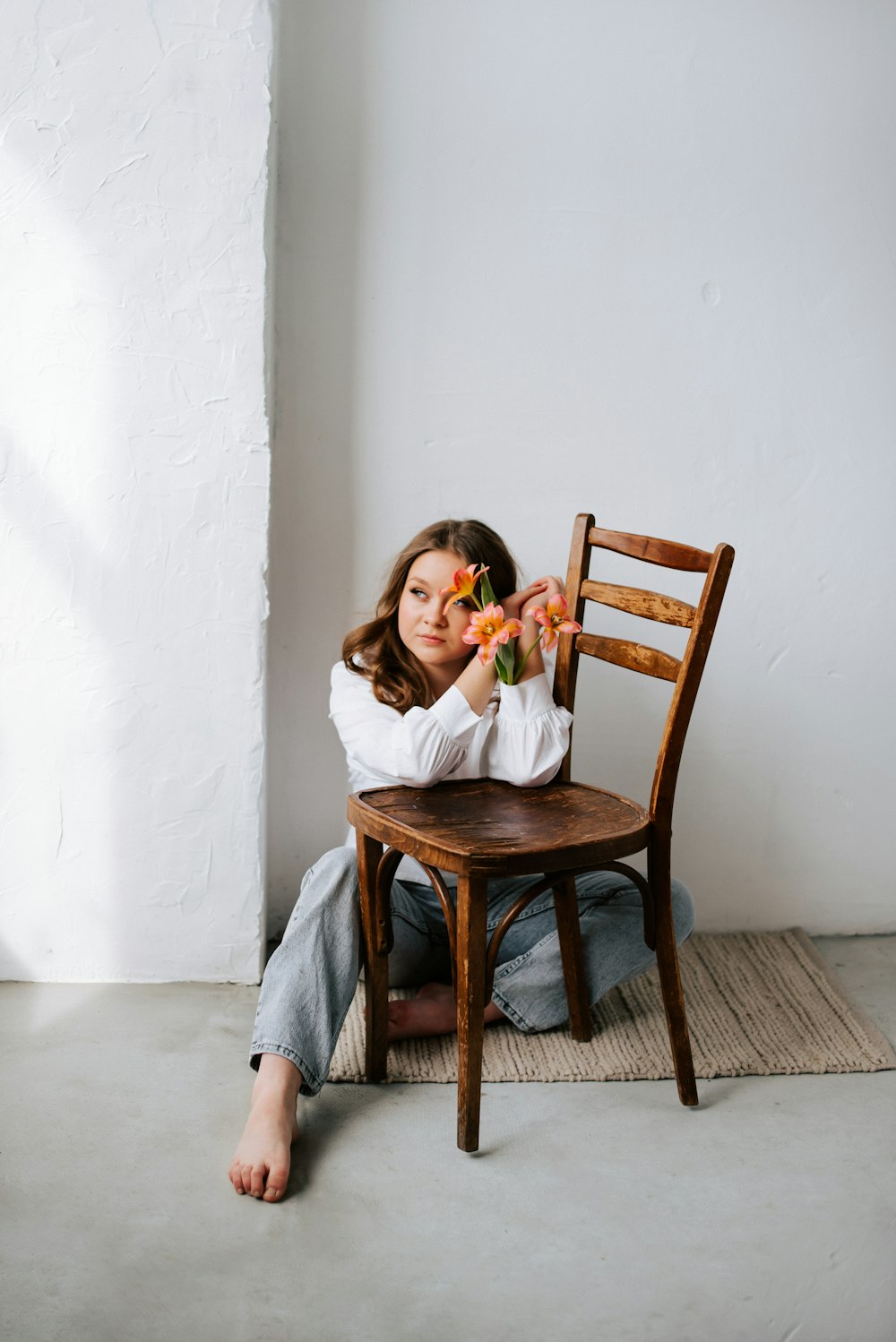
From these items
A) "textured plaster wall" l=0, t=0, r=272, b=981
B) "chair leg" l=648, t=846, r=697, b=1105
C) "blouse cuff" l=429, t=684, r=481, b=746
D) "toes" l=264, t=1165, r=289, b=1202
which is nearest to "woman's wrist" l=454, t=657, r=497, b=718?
"blouse cuff" l=429, t=684, r=481, b=746

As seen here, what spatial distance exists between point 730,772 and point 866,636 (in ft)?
1.43

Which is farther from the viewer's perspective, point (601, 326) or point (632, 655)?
point (601, 326)

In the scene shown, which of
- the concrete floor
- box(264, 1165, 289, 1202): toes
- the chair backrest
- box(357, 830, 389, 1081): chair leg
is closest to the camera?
the concrete floor

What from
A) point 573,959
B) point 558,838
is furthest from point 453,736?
point 573,959

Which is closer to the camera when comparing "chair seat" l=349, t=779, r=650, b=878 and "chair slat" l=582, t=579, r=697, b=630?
"chair seat" l=349, t=779, r=650, b=878

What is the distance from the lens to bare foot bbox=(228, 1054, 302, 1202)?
5.01 ft

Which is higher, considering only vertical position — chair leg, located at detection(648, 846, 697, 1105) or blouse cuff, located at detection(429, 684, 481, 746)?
blouse cuff, located at detection(429, 684, 481, 746)

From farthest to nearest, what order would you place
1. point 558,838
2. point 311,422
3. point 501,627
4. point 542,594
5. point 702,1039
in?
point 311,422 → point 702,1039 → point 542,594 → point 501,627 → point 558,838

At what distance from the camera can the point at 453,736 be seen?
1.80 metres

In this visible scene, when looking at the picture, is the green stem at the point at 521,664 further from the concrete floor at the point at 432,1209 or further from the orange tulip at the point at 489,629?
the concrete floor at the point at 432,1209

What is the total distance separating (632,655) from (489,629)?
275mm

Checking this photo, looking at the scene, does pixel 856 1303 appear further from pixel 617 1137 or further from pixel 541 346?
pixel 541 346

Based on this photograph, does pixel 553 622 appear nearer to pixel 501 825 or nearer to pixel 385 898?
pixel 501 825

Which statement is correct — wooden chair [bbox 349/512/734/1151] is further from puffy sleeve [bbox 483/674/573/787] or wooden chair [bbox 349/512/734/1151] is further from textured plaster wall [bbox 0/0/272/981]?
textured plaster wall [bbox 0/0/272/981]
